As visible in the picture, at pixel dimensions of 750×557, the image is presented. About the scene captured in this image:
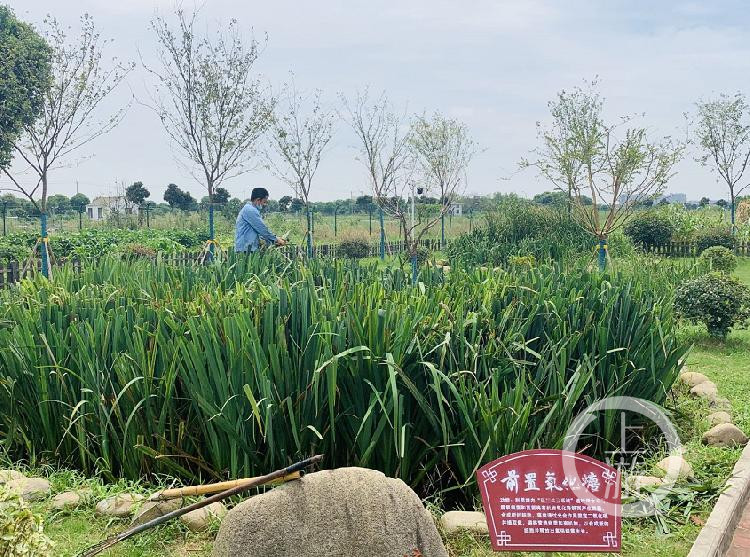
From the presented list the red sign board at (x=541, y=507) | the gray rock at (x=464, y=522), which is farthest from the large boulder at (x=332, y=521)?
the gray rock at (x=464, y=522)

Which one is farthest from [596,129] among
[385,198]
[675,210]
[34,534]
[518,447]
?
[34,534]

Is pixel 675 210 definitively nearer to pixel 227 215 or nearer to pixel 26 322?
pixel 227 215

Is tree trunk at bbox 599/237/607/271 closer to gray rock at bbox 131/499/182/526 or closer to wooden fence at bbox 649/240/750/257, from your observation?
wooden fence at bbox 649/240/750/257

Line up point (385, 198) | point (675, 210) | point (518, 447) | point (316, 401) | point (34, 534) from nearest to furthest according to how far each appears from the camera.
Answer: point (34, 534) → point (316, 401) → point (518, 447) → point (385, 198) → point (675, 210)

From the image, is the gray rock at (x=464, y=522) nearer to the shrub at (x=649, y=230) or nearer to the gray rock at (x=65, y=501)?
the gray rock at (x=65, y=501)

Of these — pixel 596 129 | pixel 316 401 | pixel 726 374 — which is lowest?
pixel 726 374

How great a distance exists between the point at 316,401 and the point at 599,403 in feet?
5.05

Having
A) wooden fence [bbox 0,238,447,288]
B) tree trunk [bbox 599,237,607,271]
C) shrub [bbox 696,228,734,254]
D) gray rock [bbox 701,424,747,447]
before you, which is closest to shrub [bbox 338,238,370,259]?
wooden fence [bbox 0,238,447,288]

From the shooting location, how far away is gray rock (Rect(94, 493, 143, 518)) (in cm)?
324

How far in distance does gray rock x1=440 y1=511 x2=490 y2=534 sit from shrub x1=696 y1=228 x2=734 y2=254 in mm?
19692

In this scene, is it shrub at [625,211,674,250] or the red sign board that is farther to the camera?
shrub at [625,211,674,250]

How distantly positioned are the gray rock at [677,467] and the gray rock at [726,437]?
726mm

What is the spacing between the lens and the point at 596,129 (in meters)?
14.7

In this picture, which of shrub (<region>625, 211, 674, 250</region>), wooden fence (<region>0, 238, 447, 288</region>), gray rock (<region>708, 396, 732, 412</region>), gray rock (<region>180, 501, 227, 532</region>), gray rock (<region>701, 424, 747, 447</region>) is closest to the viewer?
gray rock (<region>180, 501, 227, 532</region>)
